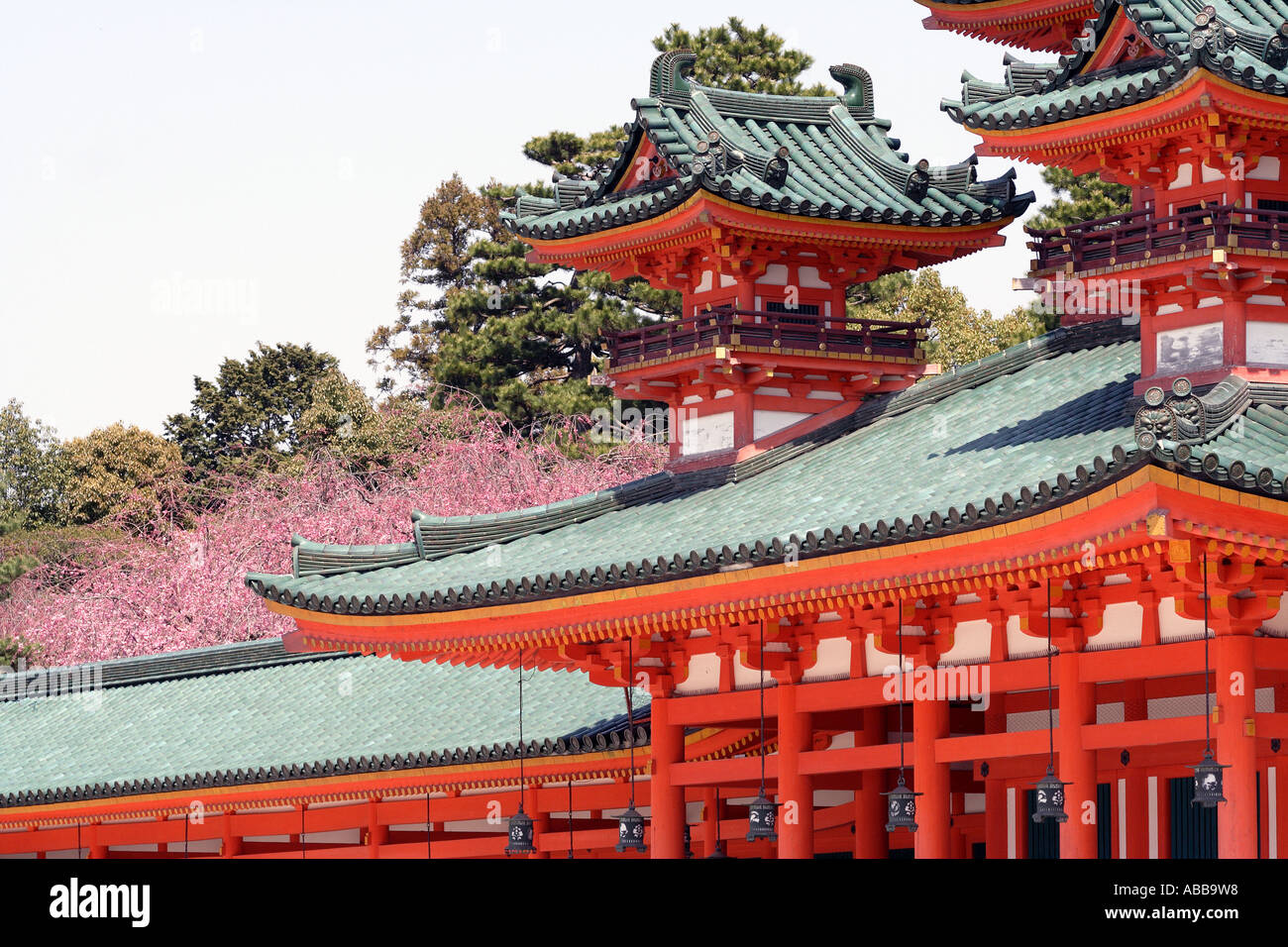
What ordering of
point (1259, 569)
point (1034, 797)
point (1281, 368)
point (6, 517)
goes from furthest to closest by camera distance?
1. point (6, 517)
2. point (1034, 797)
3. point (1281, 368)
4. point (1259, 569)

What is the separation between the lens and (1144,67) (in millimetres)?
18328

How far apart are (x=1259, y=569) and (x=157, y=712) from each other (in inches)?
685

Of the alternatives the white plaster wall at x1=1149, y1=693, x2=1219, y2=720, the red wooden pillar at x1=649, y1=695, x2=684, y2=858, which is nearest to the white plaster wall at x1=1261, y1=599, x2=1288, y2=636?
the white plaster wall at x1=1149, y1=693, x2=1219, y2=720

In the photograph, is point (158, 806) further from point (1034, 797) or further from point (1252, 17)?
point (1252, 17)

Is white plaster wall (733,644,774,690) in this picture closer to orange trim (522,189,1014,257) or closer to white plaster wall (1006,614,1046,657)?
white plaster wall (1006,614,1046,657)

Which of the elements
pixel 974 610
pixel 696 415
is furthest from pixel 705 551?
pixel 696 415

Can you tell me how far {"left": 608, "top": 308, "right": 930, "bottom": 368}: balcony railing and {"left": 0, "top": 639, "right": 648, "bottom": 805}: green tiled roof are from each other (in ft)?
13.0

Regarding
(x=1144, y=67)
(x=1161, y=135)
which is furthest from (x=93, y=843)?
(x=1144, y=67)

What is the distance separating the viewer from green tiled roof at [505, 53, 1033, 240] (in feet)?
Answer: 74.8

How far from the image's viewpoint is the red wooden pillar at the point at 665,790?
827 inches

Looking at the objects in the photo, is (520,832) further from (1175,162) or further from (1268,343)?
(1175,162)

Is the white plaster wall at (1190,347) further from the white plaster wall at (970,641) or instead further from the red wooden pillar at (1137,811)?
the red wooden pillar at (1137,811)

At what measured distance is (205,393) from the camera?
225ft

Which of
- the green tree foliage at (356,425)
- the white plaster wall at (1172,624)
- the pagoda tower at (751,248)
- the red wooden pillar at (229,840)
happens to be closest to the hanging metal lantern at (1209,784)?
the white plaster wall at (1172,624)
